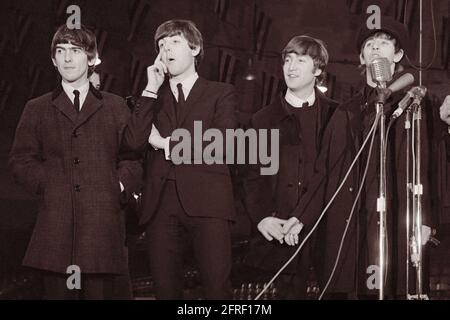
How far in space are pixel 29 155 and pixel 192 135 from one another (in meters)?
0.93

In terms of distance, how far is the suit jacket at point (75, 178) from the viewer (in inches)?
196

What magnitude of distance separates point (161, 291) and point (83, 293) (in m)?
0.45

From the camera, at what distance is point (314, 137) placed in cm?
520

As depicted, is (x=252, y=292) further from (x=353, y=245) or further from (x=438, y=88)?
(x=438, y=88)

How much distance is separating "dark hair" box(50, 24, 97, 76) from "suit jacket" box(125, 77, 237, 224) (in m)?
0.47

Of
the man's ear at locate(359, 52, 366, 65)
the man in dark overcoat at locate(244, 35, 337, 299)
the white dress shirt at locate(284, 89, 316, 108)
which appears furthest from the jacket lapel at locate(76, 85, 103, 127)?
the man's ear at locate(359, 52, 366, 65)

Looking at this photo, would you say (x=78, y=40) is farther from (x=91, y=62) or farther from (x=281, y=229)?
(x=281, y=229)

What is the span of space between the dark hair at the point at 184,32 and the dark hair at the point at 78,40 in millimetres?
378

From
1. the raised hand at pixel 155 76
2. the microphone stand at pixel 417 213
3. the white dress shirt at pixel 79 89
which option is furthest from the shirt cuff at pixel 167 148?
the microphone stand at pixel 417 213

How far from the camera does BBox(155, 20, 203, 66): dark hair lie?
5.14 meters

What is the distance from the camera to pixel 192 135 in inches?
201
